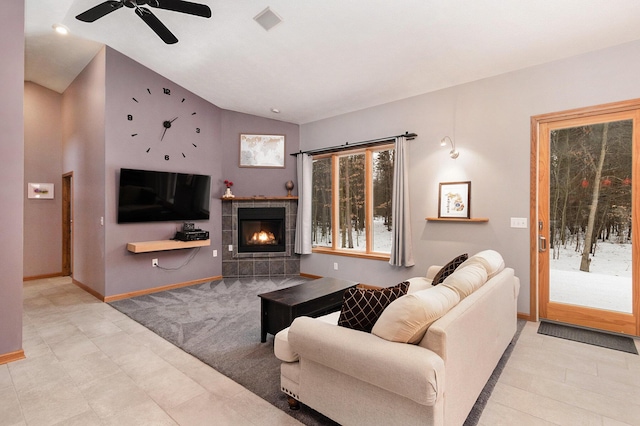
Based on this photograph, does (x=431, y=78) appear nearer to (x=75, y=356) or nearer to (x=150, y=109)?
(x=150, y=109)

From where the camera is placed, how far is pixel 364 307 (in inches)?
70.5

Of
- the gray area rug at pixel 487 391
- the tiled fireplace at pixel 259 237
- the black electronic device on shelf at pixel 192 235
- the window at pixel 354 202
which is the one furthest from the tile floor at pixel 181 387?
the tiled fireplace at pixel 259 237

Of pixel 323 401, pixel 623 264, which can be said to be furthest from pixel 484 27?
pixel 323 401

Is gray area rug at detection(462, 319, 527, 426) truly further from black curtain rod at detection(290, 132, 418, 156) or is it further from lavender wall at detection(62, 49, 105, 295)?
lavender wall at detection(62, 49, 105, 295)

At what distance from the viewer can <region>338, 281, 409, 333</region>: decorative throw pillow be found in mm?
1772

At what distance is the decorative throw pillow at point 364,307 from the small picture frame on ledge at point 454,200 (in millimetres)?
2579

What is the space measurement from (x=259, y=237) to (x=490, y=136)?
404 centimetres

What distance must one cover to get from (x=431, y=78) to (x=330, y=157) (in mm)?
2165

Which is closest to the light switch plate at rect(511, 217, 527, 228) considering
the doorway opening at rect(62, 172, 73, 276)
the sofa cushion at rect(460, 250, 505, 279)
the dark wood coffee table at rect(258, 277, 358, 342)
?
the sofa cushion at rect(460, 250, 505, 279)

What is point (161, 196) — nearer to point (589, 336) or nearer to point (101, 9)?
point (101, 9)

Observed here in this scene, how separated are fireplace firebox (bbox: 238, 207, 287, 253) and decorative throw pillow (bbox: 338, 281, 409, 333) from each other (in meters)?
4.12

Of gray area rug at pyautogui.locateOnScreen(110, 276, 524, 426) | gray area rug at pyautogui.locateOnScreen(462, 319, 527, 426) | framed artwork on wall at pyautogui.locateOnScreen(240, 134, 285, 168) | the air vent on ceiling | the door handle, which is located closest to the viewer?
gray area rug at pyautogui.locateOnScreen(462, 319, 527, 426)

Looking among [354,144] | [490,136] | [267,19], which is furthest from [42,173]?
[490,136]

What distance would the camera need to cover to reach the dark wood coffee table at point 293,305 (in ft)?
9.29
